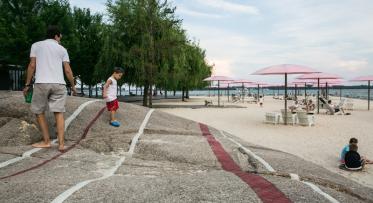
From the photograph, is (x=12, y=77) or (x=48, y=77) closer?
(x=48, y=77)

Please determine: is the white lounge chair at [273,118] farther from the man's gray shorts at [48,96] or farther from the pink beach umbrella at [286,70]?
the man's gray shorts at [48,96]

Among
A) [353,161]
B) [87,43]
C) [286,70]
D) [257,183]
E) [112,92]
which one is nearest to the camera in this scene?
[257,183]

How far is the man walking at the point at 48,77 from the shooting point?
5.46m

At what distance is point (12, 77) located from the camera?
33562 mm

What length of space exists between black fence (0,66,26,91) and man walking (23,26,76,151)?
28405 mm

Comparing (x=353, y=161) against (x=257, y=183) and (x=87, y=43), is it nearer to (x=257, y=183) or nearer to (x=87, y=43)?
(x=257, y=183)

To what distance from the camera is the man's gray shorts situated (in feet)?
18.0

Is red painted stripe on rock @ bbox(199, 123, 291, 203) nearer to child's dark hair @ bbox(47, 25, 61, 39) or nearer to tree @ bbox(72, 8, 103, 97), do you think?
child's dark hair @ bbox(47, 25, 61, 39)

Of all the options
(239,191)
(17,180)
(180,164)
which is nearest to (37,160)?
(17,180)

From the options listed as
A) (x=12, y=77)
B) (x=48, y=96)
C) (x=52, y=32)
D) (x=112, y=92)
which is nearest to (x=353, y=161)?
(x=112, y=92)

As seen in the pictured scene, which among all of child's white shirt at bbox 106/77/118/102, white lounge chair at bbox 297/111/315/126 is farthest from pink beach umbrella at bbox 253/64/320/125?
child's white shirt at bbox 106/77/118/102

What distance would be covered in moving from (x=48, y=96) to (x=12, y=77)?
31.1m

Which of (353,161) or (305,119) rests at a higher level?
(305,119)

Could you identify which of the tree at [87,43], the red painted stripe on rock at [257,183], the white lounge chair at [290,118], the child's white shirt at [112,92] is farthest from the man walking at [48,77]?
the tree at [87,43]
